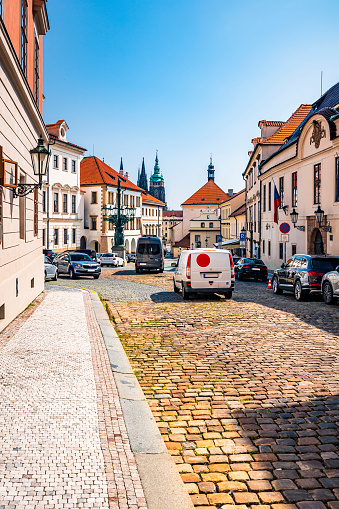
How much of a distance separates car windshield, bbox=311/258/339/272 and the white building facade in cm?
4009

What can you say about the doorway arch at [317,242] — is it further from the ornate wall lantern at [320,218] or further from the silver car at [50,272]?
the silver car at [50,272]

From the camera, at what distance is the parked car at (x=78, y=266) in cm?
2695

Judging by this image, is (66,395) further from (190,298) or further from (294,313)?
(190,298)

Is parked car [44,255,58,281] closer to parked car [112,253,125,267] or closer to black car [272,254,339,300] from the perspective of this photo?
black car [272,254,339,300]

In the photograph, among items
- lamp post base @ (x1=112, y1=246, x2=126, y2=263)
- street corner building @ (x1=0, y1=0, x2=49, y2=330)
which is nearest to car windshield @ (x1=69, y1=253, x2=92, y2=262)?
street corner building @ (x1=0, y1=0, x2=49, y2=330)

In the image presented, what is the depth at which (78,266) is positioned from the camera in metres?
27.0

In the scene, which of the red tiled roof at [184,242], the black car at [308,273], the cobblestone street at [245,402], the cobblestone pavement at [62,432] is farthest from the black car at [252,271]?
the red tiled roof at [184,242]

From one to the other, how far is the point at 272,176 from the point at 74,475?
1368 inches

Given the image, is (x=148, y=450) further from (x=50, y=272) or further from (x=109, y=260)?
(x=109, y=260)

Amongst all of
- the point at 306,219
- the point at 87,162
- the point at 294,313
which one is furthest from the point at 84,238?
the point at 294,313

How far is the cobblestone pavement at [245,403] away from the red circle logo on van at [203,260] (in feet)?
13.5

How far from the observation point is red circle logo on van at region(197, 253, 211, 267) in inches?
638

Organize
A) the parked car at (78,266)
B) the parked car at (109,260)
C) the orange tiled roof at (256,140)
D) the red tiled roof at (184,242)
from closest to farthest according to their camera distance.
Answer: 1. the parked car at (78,266)
2. the parked car at (109,260)
3. the orange tiled roof at (256,140)
4. the red tiled roof at (184,242)

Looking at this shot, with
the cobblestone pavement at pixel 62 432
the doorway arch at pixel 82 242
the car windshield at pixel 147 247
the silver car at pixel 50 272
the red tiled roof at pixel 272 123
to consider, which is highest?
the red tiled roof at pixel 272 123
